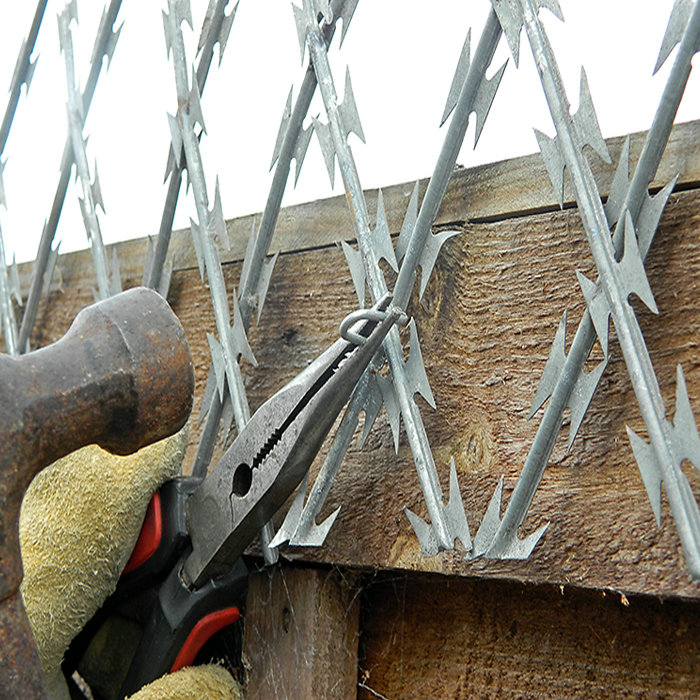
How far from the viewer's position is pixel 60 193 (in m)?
1.08

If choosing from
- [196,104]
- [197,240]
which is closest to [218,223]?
[197,240]

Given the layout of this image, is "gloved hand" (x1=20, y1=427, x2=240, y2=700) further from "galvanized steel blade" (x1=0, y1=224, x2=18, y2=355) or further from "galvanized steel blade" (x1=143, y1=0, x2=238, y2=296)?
"galvanized steel blade" (x1=0, y1=224, x2=18, y2=355)

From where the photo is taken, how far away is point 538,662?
643mm

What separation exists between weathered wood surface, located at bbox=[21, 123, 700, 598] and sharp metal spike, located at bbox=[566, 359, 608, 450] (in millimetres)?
27

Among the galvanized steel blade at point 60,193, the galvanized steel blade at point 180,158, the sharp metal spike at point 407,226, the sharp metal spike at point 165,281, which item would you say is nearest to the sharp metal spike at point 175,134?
the galvanized steel blade at point 180,158

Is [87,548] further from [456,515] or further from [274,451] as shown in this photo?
[456,515]

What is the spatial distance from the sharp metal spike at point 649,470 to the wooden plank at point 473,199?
18 centimetres

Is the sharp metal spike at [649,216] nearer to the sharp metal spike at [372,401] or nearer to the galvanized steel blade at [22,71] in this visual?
the sharp metal spike at [372,401]

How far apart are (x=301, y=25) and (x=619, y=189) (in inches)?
A: 13.2

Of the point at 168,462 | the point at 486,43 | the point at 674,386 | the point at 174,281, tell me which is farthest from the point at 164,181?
the point at 674,386

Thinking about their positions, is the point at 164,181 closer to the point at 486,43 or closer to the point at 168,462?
the point at 168,462

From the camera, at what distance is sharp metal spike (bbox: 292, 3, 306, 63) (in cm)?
74

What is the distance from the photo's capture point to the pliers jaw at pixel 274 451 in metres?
0.62

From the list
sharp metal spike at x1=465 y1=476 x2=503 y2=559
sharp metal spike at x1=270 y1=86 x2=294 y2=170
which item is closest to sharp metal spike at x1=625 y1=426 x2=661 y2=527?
sharp metal spike at x1=465 y1=476 x2=503 y2=559
